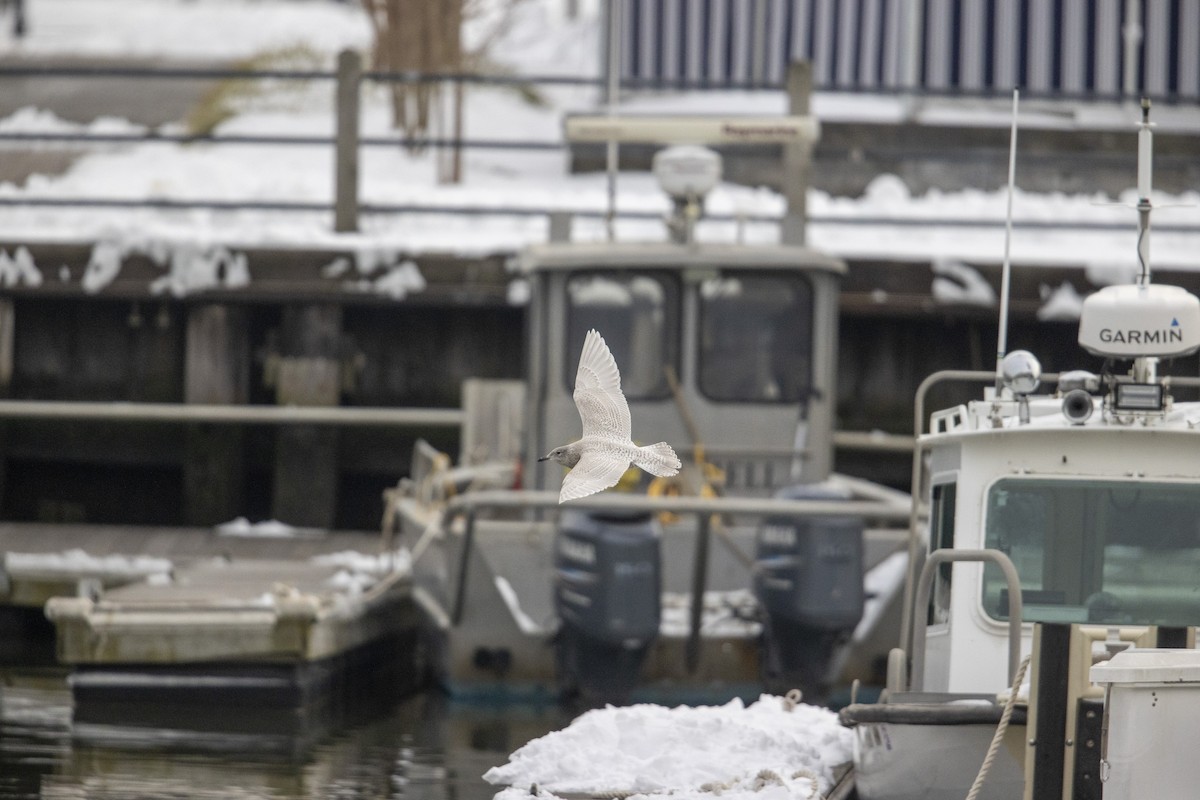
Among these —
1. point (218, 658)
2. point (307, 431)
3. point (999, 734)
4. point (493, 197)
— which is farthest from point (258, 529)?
point (999, 734)

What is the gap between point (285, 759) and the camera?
923cm

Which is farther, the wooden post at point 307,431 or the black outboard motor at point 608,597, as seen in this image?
the wooden post at point 307,431

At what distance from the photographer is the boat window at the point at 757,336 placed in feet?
37.0

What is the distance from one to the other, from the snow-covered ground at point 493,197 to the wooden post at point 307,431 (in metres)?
0.67

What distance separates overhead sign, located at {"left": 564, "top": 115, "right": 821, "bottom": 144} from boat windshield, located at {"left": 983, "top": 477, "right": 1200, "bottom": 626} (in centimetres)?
561

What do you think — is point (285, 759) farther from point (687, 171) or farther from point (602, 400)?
point (602, 400)

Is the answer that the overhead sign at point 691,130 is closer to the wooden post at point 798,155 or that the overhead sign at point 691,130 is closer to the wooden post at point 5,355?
the wooden post at point 798,155

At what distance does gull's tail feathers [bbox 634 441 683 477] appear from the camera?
4.84 m

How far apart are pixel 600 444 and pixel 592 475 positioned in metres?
0.24

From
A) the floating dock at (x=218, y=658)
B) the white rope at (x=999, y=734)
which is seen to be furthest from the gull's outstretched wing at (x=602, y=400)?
the floating dock at (x=218, y=658)

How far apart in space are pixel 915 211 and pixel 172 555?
707 centimetres

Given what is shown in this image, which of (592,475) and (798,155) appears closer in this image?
(592,475)

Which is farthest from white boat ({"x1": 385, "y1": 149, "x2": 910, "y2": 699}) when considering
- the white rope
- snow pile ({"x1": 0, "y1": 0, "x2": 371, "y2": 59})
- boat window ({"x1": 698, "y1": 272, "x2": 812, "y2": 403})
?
snow pile ({"x1": 0, "y1": 0, "x2": 371, "y2": 59})

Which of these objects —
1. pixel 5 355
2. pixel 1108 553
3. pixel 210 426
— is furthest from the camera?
pixel 5 355
